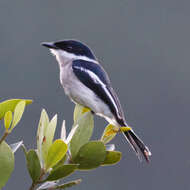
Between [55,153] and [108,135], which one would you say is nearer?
[55,153]

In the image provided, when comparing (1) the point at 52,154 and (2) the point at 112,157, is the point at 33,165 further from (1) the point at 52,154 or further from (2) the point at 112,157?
(2) the point at 112,157

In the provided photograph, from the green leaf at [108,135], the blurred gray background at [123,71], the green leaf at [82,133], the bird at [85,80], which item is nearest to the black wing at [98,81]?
the bird at [85,80]

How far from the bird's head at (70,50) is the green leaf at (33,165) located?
2544 millimetres

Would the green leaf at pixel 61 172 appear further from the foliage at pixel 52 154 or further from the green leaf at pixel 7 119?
the green leaf at pixel 7 119

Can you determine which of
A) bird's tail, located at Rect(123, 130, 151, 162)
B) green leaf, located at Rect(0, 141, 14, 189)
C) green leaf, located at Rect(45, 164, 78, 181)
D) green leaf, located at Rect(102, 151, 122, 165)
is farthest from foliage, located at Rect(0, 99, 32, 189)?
bird's tail, located at Rect(123, 130, 151, 162)

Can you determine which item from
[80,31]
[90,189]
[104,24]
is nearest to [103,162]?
[90,189]

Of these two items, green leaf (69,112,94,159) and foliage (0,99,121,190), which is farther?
green leaf (69,112,94,159)

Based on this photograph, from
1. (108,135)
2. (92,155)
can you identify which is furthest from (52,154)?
(108,135)

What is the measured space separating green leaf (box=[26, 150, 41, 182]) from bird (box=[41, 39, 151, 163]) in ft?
6.09

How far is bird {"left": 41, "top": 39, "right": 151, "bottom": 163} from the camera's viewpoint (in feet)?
12.7

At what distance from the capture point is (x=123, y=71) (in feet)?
70.7

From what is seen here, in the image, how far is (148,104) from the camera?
66.7 ft

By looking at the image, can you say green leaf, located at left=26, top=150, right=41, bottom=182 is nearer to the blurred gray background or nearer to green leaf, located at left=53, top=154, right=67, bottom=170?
green leaf, located at left=53, top=154, right=67, bottom=170

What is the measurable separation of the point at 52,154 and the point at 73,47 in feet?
8.84
